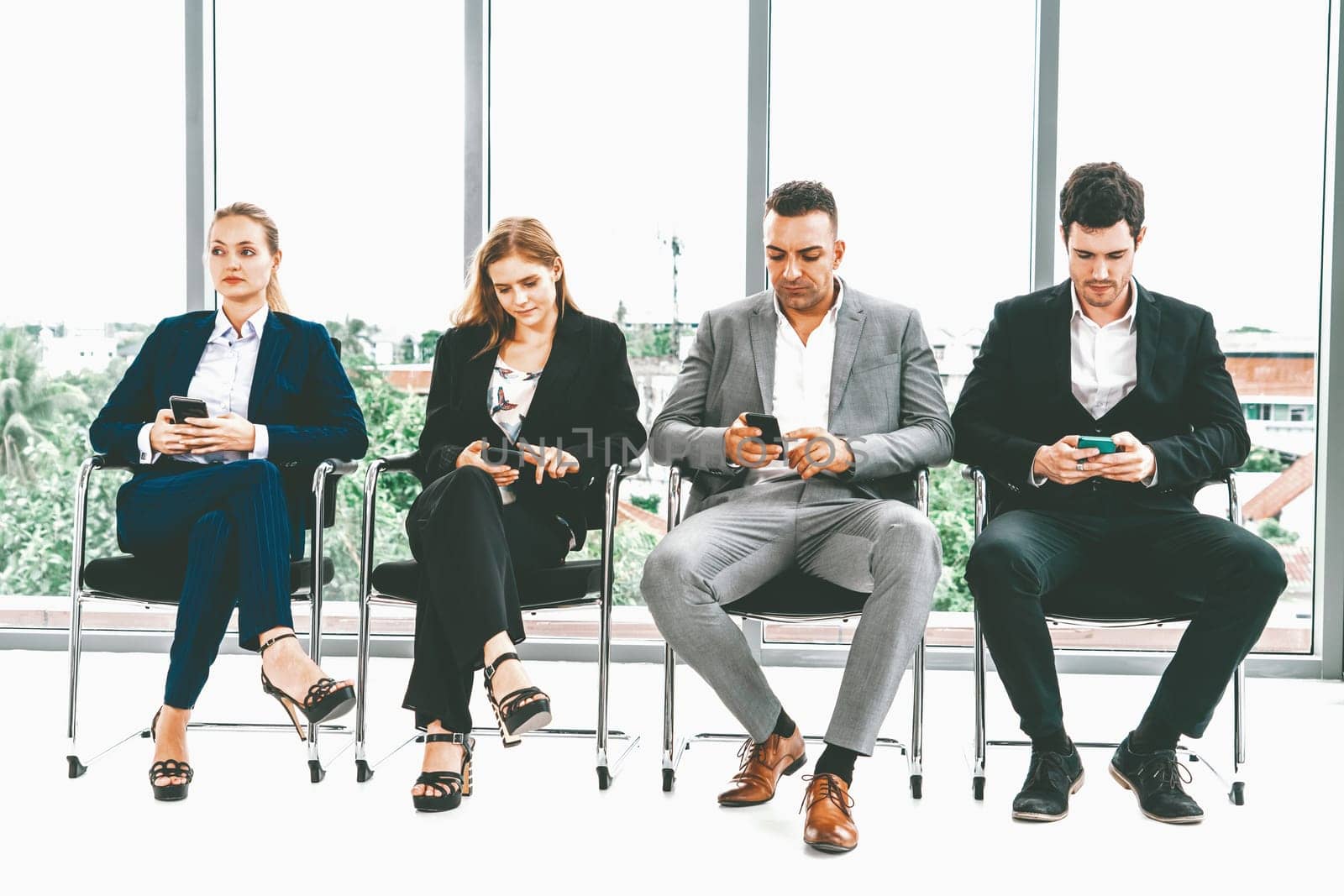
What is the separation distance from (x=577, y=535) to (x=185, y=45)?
2.34m

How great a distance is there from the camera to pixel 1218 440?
241cm

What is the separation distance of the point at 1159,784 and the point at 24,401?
374 centimetres

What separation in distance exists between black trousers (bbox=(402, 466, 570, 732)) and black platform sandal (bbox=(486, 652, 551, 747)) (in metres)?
0.14

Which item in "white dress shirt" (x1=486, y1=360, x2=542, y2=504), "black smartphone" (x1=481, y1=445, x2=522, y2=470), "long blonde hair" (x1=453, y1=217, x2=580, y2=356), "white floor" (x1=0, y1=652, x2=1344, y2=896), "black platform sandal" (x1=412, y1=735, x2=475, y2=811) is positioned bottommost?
"white floor" (x1=0, y1=652, x2=1344, y2=896)

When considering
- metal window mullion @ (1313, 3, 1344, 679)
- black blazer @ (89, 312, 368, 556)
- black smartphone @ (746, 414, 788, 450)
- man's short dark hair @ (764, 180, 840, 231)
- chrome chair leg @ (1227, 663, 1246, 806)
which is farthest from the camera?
metal window mullion @ (1313, 3, 1344, 679)

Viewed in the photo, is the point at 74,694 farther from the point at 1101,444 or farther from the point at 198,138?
the point at 1101,444

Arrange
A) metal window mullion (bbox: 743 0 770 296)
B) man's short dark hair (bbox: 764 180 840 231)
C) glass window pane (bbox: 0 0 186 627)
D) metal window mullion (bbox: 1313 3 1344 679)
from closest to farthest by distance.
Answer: man's short dark hair (bbox: 764 180 840 231) < metal window mullion (bbox: 1313 3 1344 679) < metal window mullion (bbox: 743 0 770 296) < glass window pane (bbox: 0 0 186 627)

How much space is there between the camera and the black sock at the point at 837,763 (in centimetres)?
209

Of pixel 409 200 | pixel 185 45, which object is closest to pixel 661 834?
pixel 409 200

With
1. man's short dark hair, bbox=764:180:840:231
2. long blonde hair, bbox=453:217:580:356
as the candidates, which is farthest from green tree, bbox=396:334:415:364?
man's short dark hair, bbox=764:180:840:231

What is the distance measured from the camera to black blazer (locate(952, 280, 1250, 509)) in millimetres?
2434

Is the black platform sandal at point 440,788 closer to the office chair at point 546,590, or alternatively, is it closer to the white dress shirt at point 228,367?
the office chair at point 546,590

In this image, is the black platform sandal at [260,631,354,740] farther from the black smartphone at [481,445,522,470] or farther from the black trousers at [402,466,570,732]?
the black smartphone at [481,445,522,470]

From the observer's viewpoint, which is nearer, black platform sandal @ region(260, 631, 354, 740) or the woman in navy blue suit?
black platform sandal @ region(260, 631, 354, 740)
